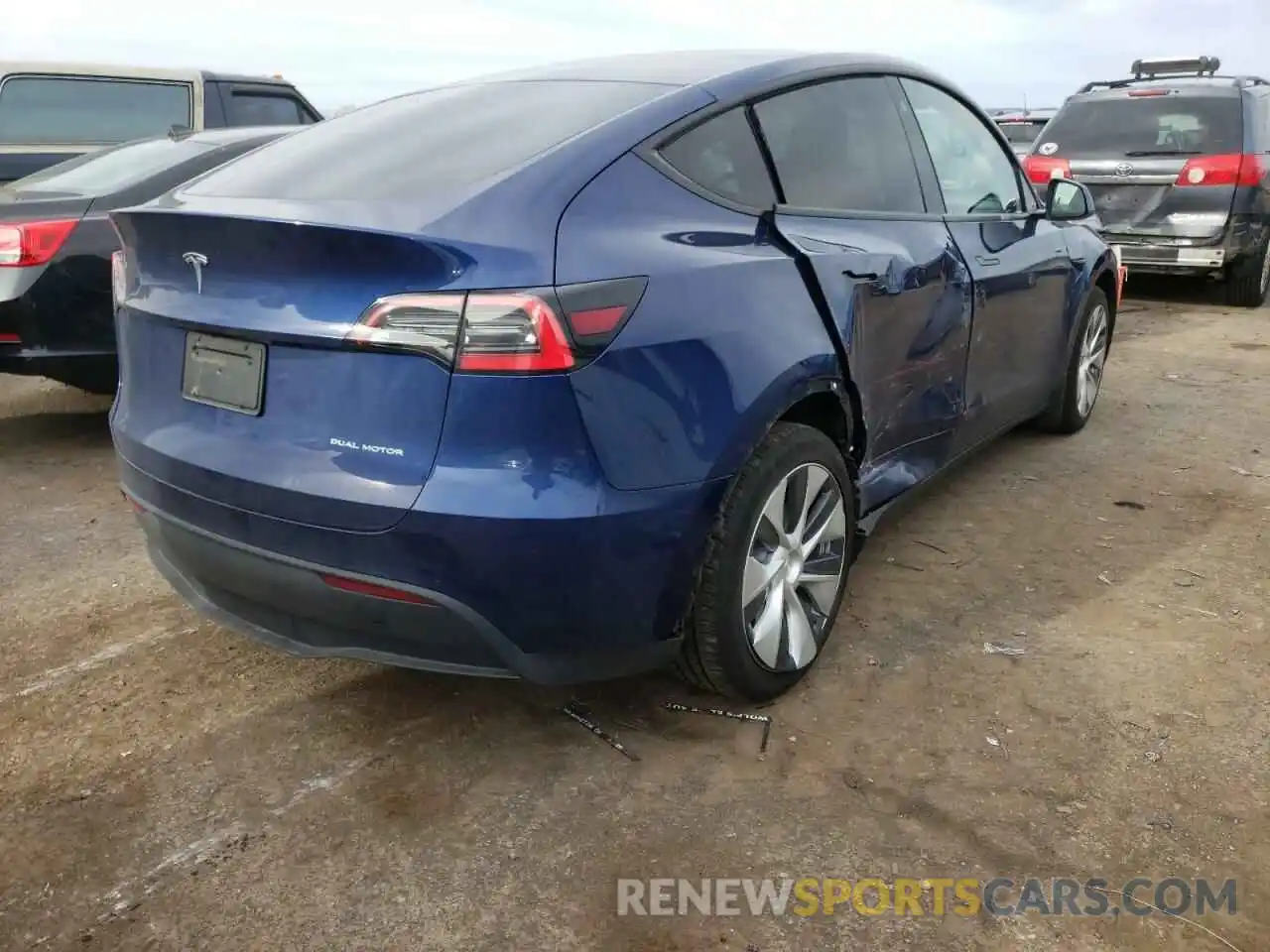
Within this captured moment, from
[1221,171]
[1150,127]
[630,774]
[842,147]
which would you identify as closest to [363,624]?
[630,774]

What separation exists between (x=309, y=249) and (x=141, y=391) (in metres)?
0.67

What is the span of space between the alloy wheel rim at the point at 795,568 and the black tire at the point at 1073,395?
2.28m

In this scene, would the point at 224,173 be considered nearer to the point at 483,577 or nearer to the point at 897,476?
the point at 483,577

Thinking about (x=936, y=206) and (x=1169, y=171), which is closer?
(x=936, y=206)

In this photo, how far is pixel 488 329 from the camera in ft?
6.71

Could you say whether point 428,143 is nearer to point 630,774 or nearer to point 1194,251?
point 630,774

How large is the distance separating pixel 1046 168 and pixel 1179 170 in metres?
0.96

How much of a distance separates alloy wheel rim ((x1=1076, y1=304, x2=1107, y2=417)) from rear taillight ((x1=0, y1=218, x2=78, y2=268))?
14.6 ft

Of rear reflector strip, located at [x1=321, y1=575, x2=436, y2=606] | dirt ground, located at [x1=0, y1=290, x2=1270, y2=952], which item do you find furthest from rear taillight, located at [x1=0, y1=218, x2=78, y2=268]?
rear reflector strip, located at [x1=321, y1=575, x2=436, y2=606]

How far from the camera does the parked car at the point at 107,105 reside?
23.2 feet

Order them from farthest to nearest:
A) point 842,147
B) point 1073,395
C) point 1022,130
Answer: point 1022,130 → point 1073,395 → point 842,147

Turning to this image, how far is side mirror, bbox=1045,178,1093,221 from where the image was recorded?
429cm

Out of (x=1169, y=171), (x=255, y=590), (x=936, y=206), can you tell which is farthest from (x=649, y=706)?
(x=1169, y=171)

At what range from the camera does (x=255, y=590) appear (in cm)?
233
